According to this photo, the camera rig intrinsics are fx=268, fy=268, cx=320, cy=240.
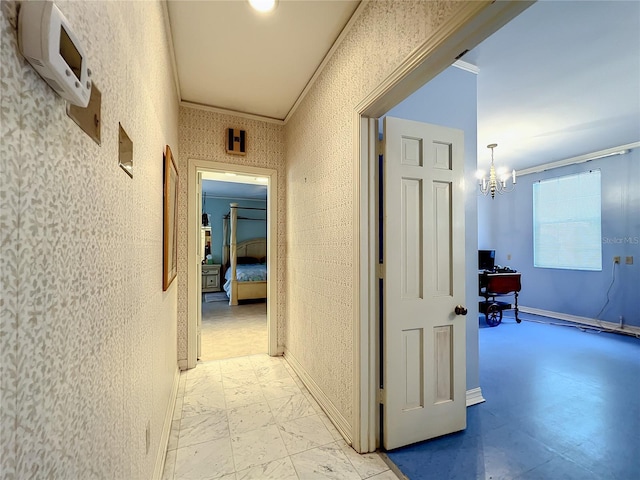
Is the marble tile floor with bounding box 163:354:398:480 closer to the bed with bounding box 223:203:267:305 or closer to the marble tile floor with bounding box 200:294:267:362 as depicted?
the marble tile floor with bounding box 200:294:267:362

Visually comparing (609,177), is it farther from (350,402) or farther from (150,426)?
(150,426)

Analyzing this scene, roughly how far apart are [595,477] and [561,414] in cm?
65

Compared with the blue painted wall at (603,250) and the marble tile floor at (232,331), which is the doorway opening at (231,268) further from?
the blue painted wall at (603,250)

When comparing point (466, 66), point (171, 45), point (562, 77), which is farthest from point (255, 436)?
point (562, 77)

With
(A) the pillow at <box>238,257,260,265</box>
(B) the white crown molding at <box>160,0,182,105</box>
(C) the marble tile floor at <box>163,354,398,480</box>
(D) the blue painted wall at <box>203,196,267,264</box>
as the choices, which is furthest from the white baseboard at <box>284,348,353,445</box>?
(D) the blue painted wall at <box>203,196,267,264</box>

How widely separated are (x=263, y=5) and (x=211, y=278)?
6572 millimetres

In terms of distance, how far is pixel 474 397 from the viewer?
224 centimetres

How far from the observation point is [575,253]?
15.7 ft

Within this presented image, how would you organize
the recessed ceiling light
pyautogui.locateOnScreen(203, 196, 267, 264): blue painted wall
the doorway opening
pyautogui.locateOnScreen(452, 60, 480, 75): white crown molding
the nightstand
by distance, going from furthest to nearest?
pyautogui.locateOnScreen(203, 196, 267, 264): blue painted wall
the nightstand
the doorway opening
pyautogui.locateOnScreen(452, 60, 480, 75): white crown molding
the recessed ceiling light

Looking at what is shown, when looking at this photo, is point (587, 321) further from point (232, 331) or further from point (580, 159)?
point (232, 331)

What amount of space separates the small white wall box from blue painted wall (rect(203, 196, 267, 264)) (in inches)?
298

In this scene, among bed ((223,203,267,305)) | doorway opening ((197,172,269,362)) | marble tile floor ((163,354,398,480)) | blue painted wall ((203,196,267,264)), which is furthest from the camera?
blue painted wall ((203,196,267,264))

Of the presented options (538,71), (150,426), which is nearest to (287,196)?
(150,426)

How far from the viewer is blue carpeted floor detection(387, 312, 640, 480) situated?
1587mm
